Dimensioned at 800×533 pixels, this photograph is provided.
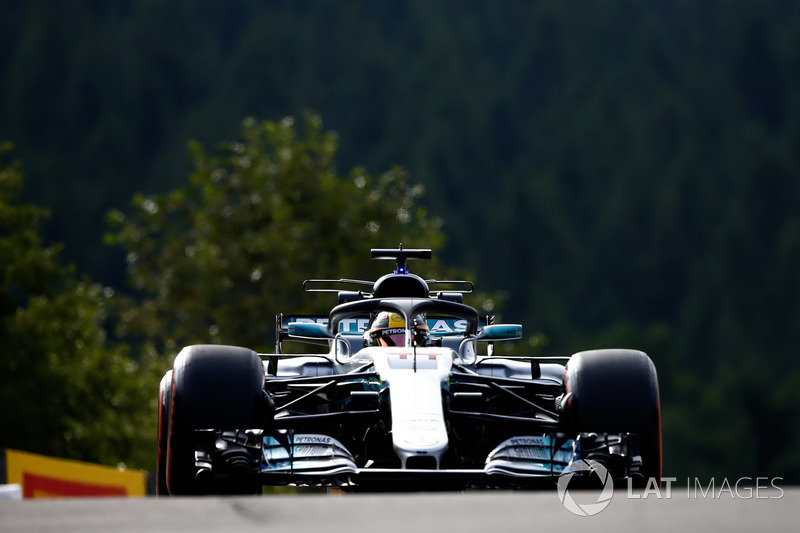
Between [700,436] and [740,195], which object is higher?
[740,195]

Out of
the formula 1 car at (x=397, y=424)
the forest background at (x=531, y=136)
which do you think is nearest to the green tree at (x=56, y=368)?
the formula 1 car at (x=397, y=424)

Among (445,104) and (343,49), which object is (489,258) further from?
(343,49)

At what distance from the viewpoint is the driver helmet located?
9.52 meters

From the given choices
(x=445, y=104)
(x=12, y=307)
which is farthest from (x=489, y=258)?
(x=12, y=307)

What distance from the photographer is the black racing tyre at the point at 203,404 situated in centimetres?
743

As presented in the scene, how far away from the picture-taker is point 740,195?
123750 mm

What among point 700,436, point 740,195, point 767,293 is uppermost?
point 740,195

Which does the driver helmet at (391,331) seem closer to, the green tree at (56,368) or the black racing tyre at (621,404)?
the black racing tyre at (621,404)

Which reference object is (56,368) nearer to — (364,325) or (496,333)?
(364,325)

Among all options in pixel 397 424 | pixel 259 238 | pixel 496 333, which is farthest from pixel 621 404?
pixel 259 238

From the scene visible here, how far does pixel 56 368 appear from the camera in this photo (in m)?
28.9

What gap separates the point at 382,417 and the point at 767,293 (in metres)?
111

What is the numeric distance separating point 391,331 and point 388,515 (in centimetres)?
583

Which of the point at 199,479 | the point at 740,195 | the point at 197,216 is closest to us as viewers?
the point at 199,479
